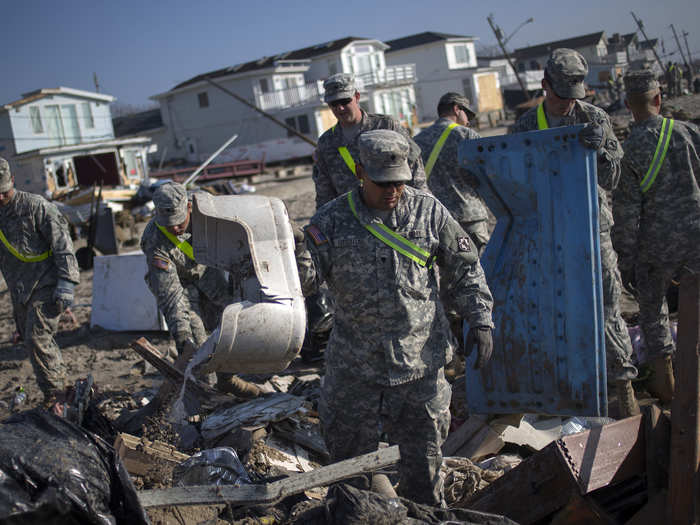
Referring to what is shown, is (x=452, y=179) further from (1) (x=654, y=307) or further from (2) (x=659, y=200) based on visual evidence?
(1) (x=654, y=307)

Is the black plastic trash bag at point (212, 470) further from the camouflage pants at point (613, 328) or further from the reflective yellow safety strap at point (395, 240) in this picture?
the camouflage pants at point (613, 328)

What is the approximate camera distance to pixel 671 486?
9.05ft

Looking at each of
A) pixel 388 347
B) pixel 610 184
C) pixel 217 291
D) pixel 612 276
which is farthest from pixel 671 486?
pixel 217 291

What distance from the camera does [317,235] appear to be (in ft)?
10.3

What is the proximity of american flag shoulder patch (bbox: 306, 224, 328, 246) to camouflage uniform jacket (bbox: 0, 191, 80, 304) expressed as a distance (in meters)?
2.99

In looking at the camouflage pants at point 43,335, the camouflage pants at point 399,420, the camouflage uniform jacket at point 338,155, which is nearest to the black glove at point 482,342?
the camouflage pants at point 399,420

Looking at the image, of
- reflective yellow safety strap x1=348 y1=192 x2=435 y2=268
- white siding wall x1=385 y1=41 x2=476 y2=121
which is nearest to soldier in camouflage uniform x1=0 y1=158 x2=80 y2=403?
reflective yellow safety strap x1=348 y1=192 x2=435 y2=268

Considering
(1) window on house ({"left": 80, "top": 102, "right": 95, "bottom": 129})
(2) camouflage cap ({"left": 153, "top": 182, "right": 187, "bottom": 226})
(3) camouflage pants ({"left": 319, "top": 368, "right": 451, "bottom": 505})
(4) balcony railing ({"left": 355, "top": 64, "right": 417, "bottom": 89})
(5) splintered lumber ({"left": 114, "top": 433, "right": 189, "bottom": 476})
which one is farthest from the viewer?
(4) balcony railing ({"left": 355, "top": 64, "right": 417, "bottom": 89})

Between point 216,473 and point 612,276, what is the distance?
8.46 ft

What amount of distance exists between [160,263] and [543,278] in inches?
102

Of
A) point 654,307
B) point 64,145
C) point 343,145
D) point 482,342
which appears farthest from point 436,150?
point 64,145

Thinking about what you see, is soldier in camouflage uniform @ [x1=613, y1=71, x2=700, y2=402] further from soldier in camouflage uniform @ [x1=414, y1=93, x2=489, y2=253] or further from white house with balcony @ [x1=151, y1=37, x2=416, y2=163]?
white house with balcony @ [x1=151, y1=37, x2=416, y2=163]

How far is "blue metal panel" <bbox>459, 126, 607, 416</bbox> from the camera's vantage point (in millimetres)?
3664

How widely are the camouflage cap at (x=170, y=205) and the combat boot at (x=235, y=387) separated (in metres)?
1.12
